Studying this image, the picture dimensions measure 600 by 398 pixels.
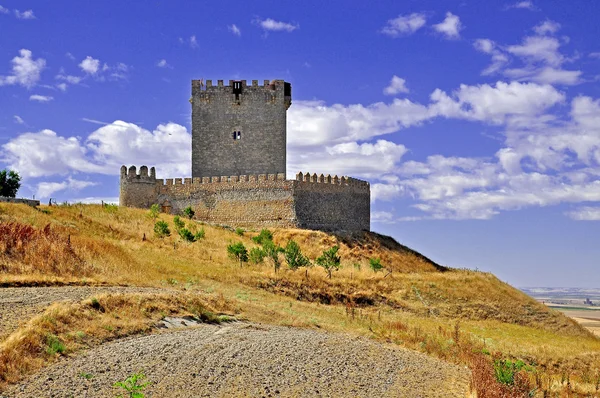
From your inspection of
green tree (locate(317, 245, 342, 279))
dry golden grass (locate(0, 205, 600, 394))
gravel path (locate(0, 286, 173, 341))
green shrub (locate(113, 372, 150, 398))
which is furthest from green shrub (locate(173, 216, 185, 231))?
green shrub (locate(113, 372, 150, 398))

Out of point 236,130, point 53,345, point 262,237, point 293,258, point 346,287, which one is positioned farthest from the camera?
point 236,130

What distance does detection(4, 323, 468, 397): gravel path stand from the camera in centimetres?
1010

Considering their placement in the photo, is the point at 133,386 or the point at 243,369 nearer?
the point at 133,386

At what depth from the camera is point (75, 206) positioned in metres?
36.8

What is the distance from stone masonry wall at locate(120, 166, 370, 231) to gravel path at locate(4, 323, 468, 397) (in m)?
24.3

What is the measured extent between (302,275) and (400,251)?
1616 centimetres

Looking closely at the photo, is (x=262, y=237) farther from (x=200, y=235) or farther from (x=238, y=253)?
(x=238, y=253)

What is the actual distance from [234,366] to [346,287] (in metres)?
18.2

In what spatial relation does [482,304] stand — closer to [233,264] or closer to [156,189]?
[233,264]

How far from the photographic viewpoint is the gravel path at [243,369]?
10.1m

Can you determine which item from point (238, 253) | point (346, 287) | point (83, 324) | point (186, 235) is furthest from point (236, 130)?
point (83, 324)

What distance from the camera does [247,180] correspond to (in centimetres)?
4028

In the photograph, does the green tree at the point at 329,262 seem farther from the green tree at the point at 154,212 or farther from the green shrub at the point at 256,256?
the green tree at the point at 154,212

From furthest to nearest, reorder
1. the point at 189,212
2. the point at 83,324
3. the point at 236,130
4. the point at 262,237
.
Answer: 1. the point at 236,130
2. the point at 189,212
3. the point at 262,237
4. the point at 83,324
